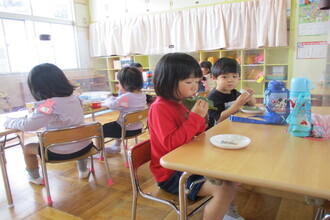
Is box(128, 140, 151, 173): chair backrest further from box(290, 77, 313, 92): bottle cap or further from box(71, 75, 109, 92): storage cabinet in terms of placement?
box(71, 75, 109, 92): storage cabinet

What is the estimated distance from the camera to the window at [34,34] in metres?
5.05

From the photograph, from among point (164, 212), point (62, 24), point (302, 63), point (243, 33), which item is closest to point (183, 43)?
point (243, 33)

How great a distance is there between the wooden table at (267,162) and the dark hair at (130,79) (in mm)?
1485

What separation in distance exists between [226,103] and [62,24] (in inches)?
214

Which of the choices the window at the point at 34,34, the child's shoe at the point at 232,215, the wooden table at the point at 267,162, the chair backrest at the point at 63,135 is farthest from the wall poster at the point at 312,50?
the window at the point at 34,34

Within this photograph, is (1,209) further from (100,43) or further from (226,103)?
(100,43)

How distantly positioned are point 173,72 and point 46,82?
3.58 ft

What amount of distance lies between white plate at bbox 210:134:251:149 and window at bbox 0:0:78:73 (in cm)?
524

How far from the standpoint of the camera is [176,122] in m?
1.20

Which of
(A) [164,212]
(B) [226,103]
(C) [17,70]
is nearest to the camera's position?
(A) [164,212]

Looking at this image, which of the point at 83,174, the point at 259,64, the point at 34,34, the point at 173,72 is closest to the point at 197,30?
the point at 259,64

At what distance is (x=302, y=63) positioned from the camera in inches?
175

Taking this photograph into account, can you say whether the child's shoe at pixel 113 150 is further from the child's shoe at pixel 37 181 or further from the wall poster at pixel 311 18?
the wall poster at pixel 311 18

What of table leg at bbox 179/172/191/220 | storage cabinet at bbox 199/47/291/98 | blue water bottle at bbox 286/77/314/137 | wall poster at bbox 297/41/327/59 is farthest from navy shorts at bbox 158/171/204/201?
wall poster at bbox 297/41/327/59
